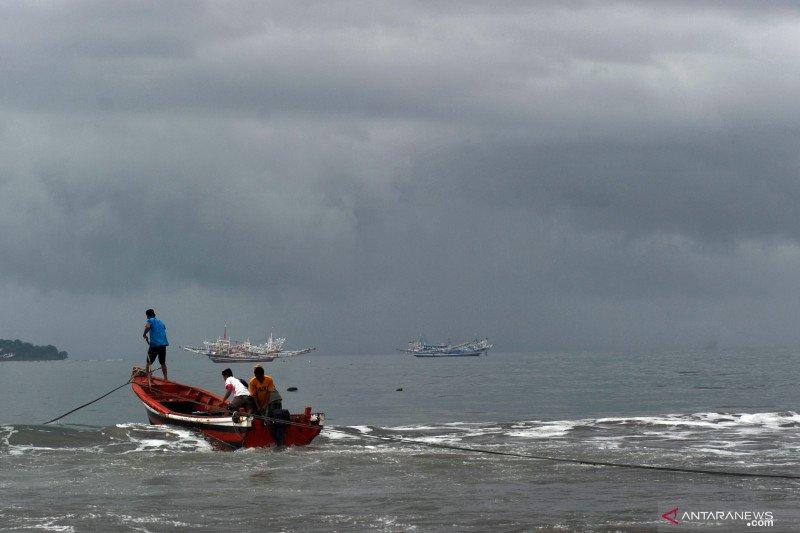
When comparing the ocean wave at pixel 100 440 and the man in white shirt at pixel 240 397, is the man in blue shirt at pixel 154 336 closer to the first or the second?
the ocean wave at pixel 100 440

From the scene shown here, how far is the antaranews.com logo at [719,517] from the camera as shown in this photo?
54.6ft

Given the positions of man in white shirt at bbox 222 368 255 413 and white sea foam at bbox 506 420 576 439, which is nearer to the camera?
man in white shirt at bbox 222 368 255 413

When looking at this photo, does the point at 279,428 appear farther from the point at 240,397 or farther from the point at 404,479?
the point at 404,479

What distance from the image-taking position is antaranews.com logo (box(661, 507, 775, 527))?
54.6 ft

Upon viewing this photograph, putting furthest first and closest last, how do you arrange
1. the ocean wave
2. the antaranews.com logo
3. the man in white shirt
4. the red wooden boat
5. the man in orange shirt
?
the ocean wave, the man in white shirt, the man in orange shirt, the red wooden boat, the antaranews.com logo

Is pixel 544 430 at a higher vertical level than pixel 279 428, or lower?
lower

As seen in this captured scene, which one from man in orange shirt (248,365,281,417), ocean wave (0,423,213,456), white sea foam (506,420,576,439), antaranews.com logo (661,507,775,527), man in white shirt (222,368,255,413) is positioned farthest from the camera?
white sea foam (506,420,576,439)

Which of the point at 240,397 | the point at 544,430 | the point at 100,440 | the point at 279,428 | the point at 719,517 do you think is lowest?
A: the point at 719,517

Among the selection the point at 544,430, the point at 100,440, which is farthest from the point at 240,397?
the point at 544,430

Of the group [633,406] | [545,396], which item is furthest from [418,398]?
[633,406]

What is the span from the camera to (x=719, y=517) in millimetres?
17266

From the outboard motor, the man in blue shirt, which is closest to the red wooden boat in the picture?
the outboard motor

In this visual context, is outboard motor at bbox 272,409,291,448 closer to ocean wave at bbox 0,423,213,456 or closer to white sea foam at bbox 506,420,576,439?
ocean wave at bbox 0,423,213,456

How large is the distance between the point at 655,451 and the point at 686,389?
48.1 m
